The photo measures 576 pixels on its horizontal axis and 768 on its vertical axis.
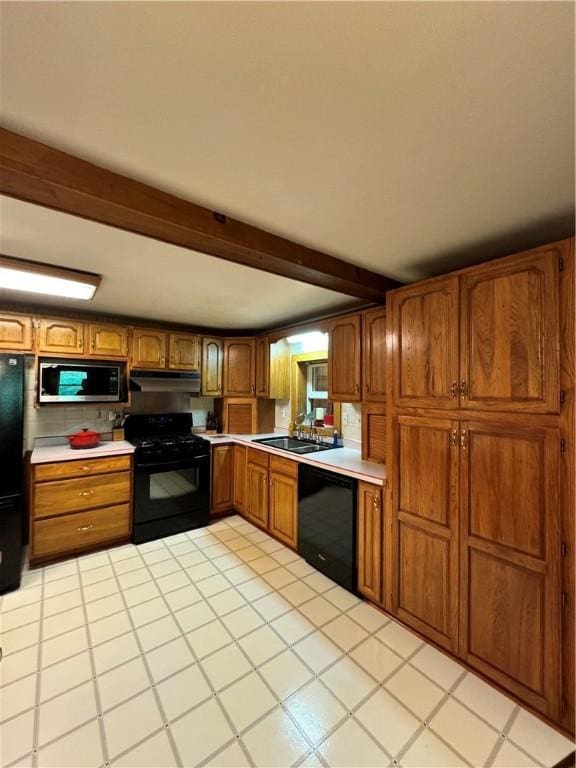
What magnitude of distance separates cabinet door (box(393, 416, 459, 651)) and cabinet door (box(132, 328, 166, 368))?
8.77 ft

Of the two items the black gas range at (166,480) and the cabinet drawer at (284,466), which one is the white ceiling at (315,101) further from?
the black gas range at (166,480)

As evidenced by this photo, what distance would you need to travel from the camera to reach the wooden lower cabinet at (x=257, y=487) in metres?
3.29

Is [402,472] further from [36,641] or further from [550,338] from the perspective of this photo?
[36,641]

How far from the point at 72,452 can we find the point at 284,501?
1998mm

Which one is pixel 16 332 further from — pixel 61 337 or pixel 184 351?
pixel 184 351

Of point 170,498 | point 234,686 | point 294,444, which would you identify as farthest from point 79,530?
point 294,444

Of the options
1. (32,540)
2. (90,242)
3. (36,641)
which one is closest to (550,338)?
(90,242)

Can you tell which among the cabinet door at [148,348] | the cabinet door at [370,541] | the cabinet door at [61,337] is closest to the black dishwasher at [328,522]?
the cabinet door at [370,541]

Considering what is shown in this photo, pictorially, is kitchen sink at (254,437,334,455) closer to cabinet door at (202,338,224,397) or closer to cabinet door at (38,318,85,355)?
cabinet door at (202,338,224,397)

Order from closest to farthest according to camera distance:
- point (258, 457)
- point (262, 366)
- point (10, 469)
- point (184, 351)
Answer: point (10, 469), point (258, 457), point (184, 351), point (262, 366)

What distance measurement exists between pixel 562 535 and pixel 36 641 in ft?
9.34

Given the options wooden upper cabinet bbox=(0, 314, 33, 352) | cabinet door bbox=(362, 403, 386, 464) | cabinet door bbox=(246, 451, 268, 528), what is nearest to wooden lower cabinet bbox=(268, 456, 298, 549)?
cabinet door bbox=(246, 451, 268, 528)

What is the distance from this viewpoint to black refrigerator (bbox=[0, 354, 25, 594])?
232cm

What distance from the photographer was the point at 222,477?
146 inches
